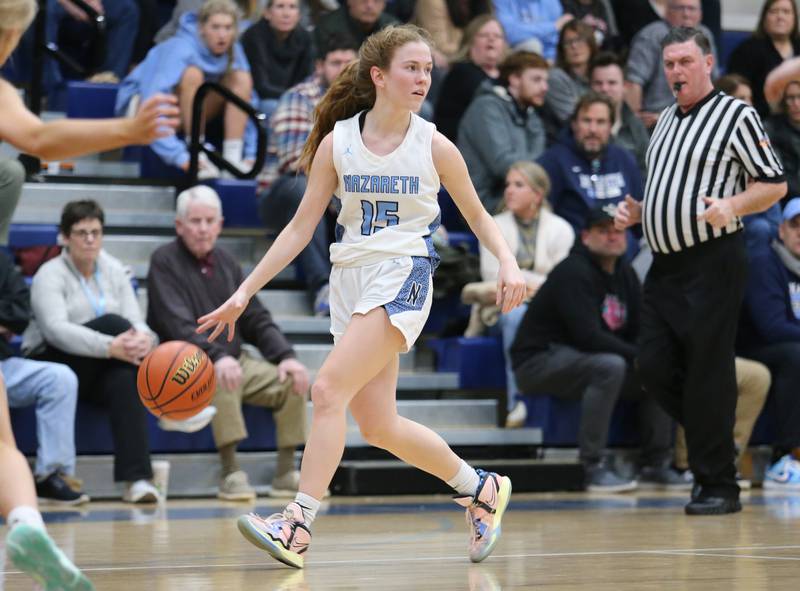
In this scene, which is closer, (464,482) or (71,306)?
(464,482)

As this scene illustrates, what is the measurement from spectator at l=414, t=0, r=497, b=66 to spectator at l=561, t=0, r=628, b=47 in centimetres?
122

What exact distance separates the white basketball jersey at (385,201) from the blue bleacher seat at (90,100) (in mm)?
5673

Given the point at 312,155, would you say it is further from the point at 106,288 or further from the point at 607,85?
the point at 607,85

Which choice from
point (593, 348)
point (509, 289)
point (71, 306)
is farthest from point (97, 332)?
point (509, 289)

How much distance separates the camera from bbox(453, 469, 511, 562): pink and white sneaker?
16.9 feet

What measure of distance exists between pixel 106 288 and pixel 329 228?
2.00 metres

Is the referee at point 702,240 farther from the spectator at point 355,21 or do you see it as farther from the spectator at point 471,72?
the spectator at point 355,21

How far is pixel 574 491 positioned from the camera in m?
8.83

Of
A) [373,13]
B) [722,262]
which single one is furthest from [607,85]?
[722,262]

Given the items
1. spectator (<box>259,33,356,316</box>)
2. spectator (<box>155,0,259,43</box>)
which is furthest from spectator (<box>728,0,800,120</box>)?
spectator (<box>155,0,259,43</box>)

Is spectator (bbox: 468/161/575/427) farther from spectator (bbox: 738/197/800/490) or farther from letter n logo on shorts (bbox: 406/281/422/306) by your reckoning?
letter n logo on shorts (bbox: 406/281/422/306)

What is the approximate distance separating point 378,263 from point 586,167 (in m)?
5.39

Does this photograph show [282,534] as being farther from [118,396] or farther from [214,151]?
[214,151]

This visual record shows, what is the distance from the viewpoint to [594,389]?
352 inches
